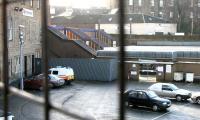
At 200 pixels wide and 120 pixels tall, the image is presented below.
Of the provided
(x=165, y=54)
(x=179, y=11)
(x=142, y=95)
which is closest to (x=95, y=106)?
(x=142, y=95)

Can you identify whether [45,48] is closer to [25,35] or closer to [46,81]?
[46,81]

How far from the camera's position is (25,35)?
2612 cm

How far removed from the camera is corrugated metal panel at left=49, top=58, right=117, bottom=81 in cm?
2845

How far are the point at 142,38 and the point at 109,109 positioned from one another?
28.4m

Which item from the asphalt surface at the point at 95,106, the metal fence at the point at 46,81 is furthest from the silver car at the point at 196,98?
the metal fence at the point at 46,81

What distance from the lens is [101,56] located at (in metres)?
31.5

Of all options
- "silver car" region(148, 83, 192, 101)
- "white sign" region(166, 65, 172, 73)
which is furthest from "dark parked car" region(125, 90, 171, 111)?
"white sign" region(166, 65, 172, 73)

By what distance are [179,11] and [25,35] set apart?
41780mm

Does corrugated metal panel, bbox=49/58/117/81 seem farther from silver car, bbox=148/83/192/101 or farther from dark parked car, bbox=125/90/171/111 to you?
dark parked car, bbox=125/90/171/111

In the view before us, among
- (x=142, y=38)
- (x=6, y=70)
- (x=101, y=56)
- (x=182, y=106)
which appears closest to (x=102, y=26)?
(x=142, y=38)

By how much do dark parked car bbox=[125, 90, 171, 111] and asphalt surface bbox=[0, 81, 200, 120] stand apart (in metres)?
0.28

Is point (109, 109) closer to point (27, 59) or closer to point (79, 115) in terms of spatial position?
point (27, 59)

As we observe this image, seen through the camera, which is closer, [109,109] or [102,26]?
[109,109]

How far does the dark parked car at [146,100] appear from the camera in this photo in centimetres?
1864
